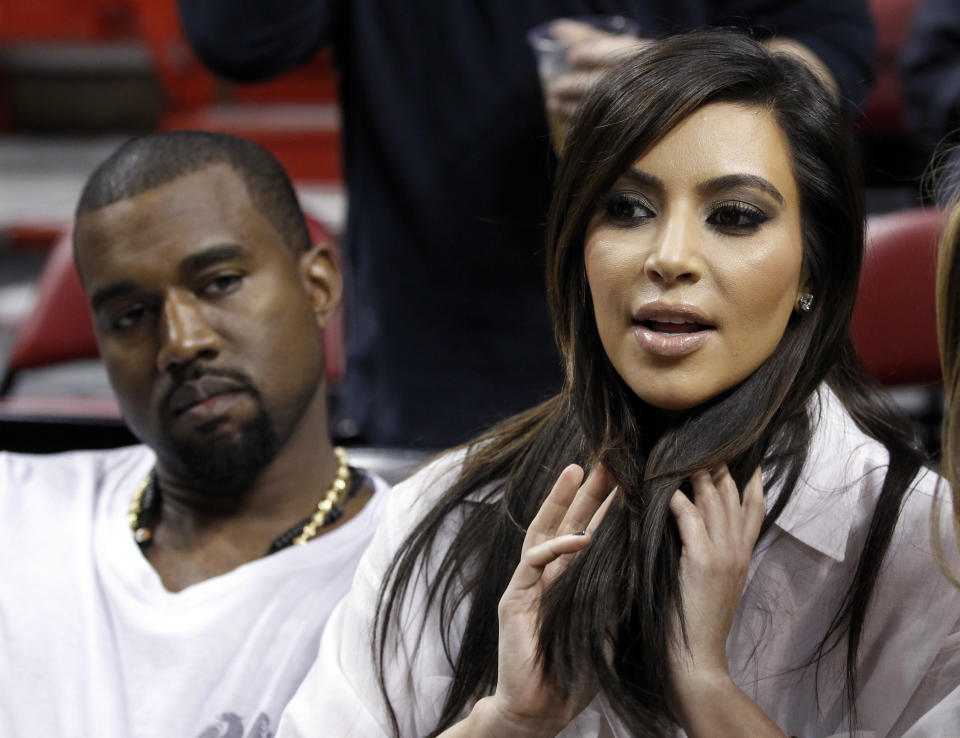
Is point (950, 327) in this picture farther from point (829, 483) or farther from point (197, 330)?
point (197, 330)

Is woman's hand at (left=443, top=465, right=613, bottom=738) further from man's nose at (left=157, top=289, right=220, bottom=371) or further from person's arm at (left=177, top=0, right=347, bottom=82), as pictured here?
person's arm at (left=177, top=0, right=347, bottom=82)

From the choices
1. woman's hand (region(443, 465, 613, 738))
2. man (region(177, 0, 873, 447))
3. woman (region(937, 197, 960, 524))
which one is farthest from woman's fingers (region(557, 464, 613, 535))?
man (region(177, 0, 873, 447))

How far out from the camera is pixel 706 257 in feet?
2.72

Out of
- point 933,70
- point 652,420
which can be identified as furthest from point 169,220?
point 933,70

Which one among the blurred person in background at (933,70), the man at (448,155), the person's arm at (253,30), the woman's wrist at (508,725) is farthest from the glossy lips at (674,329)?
the blurred person in background at (933,70)

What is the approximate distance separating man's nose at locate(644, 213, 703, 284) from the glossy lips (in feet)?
0.06

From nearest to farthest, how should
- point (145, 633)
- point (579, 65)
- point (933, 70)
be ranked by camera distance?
point (145, 633)
point (579, 65)
point (933, 70)

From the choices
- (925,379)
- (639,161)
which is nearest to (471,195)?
(925,379)

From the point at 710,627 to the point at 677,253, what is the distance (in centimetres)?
23

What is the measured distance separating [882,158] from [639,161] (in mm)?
2400

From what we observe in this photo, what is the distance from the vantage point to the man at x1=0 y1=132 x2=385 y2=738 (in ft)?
3.65

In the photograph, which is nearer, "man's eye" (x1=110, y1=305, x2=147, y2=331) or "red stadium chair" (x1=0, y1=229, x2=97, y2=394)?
"man's eye" (x1=110, y1=305, x2=147, y2=331)

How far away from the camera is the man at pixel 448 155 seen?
148 cm

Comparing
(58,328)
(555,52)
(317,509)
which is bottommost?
(58,328)
